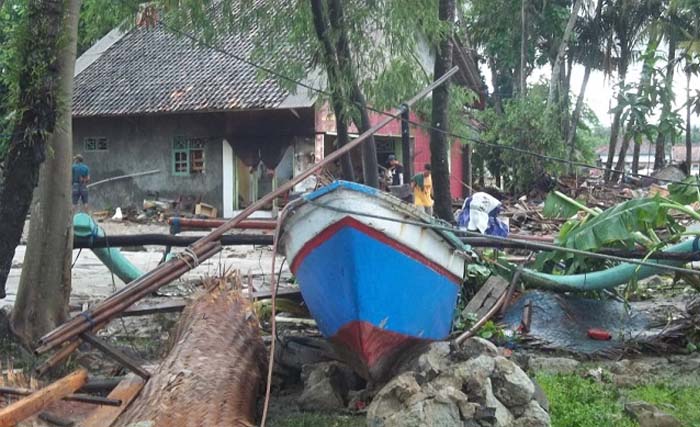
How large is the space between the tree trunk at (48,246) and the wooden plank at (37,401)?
2258 mm

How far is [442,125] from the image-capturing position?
37.0 feet

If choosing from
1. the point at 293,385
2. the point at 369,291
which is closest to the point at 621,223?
the point at 369,291

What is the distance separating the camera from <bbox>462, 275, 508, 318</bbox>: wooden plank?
868 centimetres

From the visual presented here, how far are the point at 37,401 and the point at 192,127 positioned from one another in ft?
60.8

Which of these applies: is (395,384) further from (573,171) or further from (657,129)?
(657,129)

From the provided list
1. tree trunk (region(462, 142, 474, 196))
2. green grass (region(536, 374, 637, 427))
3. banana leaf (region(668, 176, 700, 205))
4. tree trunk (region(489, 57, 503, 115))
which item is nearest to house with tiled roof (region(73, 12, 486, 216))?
tree trunk (region(462, 142, 474, 196))

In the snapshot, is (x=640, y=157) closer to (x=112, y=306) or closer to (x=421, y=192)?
(x=421, y=192)

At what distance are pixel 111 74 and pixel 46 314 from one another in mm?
18666

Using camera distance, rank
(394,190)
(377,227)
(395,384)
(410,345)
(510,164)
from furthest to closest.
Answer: (510,164) < (394,190) < (410,345) < (377,227) < (395,384)

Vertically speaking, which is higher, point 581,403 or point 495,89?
point 495,89

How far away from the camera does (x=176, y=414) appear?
499cm

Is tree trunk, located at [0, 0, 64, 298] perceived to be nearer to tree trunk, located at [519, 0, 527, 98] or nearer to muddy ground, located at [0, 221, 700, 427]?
muddy ground, located at [0, 221, 700, 427]

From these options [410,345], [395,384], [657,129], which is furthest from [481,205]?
[657,129]

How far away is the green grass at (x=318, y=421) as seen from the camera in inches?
228
